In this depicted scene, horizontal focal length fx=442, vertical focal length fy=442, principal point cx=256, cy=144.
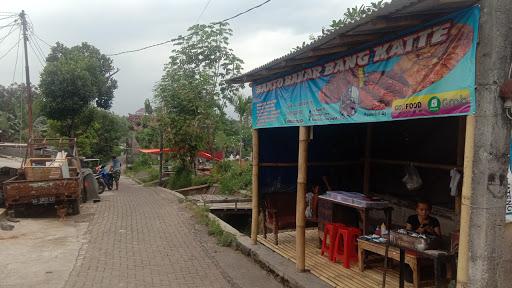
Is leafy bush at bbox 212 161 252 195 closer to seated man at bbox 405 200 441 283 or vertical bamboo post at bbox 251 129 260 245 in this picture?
vertical bamboo post at bbox 251 129 260 245

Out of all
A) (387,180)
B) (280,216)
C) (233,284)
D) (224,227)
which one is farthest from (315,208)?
(224,227)

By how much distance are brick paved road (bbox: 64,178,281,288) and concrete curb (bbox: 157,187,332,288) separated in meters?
0.13

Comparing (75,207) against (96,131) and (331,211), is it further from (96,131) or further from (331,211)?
(96,131)

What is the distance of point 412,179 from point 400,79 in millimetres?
3921

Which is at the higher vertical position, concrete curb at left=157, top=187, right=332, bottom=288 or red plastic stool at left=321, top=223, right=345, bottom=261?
red plastic stool at left=321, top=223, right=345, bottom=261

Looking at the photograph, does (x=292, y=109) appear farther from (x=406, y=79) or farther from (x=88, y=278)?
(x=88, y=278)

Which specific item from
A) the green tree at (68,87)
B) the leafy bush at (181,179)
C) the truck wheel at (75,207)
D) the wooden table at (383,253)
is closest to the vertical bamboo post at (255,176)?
the wooden table at (383,253)

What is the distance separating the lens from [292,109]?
6.88 meters

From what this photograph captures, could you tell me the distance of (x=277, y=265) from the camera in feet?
23.0

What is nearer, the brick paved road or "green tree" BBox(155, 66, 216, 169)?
the brick paved road

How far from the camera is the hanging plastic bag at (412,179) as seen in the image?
7.68m

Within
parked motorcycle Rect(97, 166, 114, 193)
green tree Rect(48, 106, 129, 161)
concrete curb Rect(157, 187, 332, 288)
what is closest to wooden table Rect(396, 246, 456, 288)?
concrete curb Rect(157, 187, 332, 288)

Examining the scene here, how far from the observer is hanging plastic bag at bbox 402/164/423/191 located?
7.68m

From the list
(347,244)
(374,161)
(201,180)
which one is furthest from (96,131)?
(347,244)
